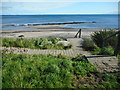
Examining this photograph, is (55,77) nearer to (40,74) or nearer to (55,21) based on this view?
(40,74)

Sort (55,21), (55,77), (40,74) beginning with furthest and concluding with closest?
1. (55,21)
2. (40,74)
3. (55,77)

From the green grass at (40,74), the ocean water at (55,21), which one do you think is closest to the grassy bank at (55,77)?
the green grass at (40,74)

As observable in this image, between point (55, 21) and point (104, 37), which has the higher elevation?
point (55, 21)

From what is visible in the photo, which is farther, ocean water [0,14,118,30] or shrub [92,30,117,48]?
ocean water [0,14,118,30]

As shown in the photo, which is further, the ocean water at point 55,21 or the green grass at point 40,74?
the ocean water at point 55,21

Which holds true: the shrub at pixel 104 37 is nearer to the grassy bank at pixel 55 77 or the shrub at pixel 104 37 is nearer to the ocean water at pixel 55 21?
the grassy bank at pixel 55 77

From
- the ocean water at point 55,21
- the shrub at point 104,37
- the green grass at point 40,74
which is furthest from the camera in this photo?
the ocean water at point 55,21

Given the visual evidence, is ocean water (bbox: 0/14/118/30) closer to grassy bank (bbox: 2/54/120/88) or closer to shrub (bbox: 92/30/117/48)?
shrub (bbox: 92/30/117/48)

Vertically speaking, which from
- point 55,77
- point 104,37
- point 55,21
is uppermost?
point 55,21

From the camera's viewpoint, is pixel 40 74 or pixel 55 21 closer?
pixel 40 74

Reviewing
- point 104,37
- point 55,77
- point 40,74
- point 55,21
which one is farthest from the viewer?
point 55,21

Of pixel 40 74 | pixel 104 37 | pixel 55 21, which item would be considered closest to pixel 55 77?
pixel 40 74

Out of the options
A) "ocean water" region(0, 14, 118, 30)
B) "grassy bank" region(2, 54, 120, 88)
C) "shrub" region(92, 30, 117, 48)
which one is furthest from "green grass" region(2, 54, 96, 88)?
"ocean water" region(0, 14, 118, 30)

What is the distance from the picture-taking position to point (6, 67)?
515cm
